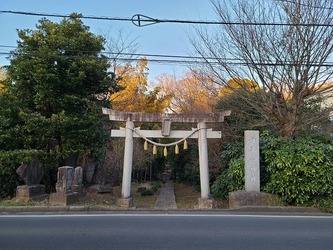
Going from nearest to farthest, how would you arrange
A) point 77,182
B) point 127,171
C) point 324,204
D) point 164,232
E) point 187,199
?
1. point 164,232
2. point 324,204
3. point 127,171
4. point 77,182
5. point 187,199

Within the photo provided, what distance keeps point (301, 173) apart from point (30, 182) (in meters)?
9.74

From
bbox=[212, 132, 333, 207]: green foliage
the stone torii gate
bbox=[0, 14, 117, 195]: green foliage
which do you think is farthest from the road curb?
bbox=[0, 14, 117, 195]: green foliage

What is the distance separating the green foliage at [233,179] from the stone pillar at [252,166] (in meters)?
0.51

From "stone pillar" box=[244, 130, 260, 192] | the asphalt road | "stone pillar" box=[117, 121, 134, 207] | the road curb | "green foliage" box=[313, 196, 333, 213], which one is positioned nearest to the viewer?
the asphalt road

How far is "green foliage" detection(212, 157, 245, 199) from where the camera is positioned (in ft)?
37.7

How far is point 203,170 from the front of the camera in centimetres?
1143

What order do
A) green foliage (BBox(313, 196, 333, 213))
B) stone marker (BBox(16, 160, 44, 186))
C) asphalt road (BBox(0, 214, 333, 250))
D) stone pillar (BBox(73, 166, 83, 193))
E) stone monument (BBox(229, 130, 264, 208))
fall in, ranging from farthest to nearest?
stone pillar (BBox(73, 166, 83, 193)) < stone marker (BBox(16, 160, 44, 186)) < stone monument (BBox(229, 130, 264, 208)) < green foliage (BBox(313, 196, 333, 213)) < asphalt road (BBox(0, 214, 333, 250))

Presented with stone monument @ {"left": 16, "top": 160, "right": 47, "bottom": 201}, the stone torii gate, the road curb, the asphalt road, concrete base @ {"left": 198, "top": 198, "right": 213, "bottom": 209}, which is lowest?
the asphalt road

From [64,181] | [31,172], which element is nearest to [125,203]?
[64,181]

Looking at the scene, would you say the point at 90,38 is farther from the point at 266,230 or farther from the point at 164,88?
the point at 164,88

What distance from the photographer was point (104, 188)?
15.6 meters

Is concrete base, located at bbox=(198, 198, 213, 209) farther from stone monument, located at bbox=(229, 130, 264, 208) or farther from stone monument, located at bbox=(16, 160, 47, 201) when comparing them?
stone monument, located at bbox=(16, 160, 47, 201)

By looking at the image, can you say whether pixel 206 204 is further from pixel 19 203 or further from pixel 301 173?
pixel 19 203

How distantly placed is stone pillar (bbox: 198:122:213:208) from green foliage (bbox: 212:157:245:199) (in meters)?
1.03
